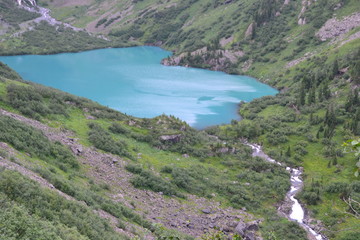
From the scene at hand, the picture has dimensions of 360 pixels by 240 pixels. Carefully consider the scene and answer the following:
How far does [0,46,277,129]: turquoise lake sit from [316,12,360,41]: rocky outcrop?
74.7 ft

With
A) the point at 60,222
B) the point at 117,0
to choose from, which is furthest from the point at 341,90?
the point at 117,0

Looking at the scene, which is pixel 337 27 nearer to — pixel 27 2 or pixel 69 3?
pixel 69 3

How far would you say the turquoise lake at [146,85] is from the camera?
6512 centimetres

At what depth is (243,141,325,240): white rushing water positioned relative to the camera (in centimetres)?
3056

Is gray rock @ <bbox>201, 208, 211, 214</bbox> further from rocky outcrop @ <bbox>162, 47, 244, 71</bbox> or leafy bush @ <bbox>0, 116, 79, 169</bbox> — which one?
rocky outcrop @ <bbox>162, 47, 244, 71</bbox>

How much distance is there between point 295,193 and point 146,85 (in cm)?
5226

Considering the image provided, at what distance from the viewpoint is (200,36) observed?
129125 mm

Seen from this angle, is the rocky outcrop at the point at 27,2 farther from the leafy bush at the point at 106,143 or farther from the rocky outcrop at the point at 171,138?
the leafy bush at the point at 106,143

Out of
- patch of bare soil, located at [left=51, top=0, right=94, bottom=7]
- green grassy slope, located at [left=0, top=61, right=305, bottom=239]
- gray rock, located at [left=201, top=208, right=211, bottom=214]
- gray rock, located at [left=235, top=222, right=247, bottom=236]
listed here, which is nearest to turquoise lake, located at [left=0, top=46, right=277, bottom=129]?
green grassy slope, located at [left=0, top=61, right=305, bottom=239]

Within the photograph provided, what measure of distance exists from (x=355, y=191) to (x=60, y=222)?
99.1 feet

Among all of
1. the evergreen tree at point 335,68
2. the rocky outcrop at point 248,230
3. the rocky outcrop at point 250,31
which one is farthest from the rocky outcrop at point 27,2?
the rocky outcrop at point 248,230

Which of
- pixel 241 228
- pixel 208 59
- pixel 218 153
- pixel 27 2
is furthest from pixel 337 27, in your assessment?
pixel 27 2

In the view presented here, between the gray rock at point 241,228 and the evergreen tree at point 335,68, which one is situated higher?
the evergreen tree at point 335,68

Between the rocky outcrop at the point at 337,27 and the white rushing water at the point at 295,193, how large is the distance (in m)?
57.8
